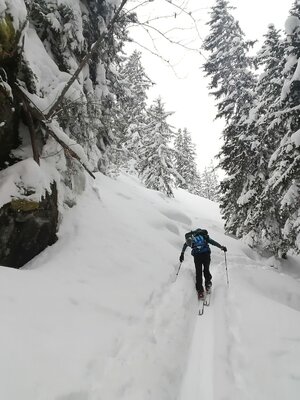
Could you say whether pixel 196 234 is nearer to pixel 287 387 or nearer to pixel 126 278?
pixel 126 278

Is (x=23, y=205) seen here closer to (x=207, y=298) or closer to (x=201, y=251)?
(x=201, y=251)

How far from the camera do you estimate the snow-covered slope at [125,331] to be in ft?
15.0

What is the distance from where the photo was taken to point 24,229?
711 centimetres

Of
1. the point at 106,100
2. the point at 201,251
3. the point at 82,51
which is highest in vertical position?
the point at 82,51

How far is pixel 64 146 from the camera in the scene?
26.8 feet

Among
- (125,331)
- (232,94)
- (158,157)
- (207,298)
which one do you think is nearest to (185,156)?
(158,157)

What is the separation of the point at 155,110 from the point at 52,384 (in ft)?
108

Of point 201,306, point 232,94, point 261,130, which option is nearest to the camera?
point 201,306

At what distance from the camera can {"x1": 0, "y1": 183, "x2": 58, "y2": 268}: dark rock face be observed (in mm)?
6676

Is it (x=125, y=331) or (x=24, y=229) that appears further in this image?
(x=24, y=229)

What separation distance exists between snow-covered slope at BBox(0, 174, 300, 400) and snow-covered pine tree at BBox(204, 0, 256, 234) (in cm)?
809

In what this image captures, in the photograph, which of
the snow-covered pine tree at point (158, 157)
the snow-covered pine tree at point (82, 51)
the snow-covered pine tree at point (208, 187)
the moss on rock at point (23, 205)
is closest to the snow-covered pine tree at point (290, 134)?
the snow-covered pine tree at point (82, 51)

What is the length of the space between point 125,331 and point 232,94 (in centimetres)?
1583

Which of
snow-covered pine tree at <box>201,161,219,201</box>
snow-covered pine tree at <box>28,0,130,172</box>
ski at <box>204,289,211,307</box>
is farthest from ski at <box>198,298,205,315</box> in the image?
snow-covered pine tree at <box>201,161,219,201</box>
